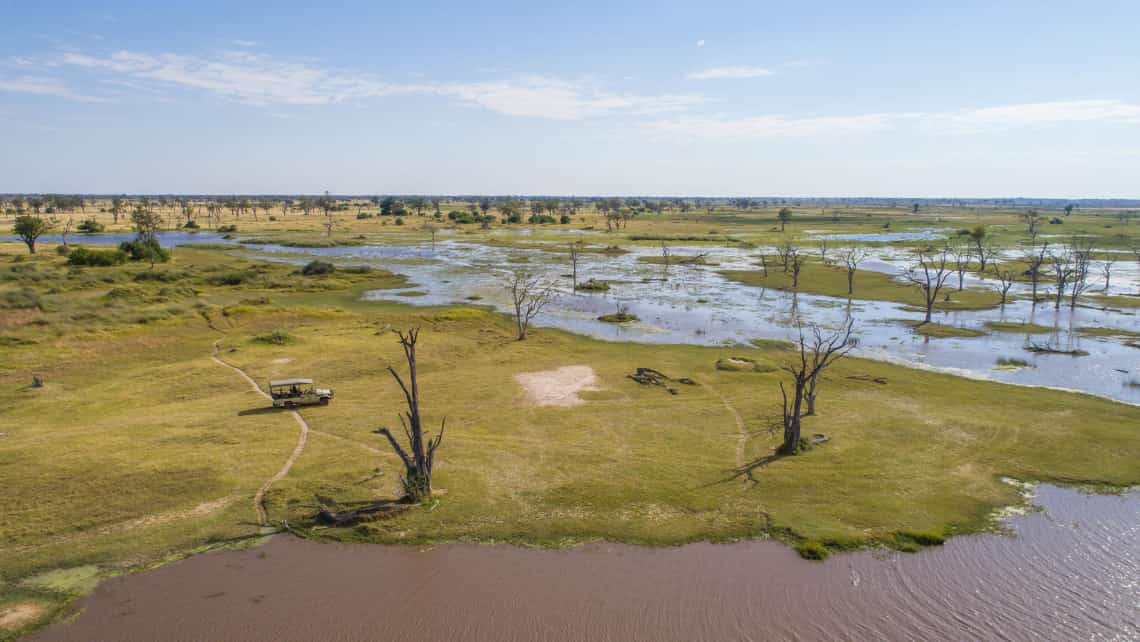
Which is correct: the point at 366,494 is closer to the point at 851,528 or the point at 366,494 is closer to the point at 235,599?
the point at 235,599

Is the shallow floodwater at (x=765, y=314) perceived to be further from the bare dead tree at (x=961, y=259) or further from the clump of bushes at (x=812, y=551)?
the clump of bushes at (x=812, y=551)

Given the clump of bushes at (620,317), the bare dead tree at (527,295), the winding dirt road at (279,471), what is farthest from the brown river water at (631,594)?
the clump of bushes at (620,317)

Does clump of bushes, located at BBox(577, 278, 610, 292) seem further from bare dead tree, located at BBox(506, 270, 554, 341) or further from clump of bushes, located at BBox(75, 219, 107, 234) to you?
clump of bushes, located at BBox(75, 219, 107, 234)

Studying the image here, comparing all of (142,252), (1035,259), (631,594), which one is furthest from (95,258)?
(1035,259)

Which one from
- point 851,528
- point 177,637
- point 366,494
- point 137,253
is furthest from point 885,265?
point 137,253

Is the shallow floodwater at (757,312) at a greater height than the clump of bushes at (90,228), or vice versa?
the clump of bushes at (90,228)

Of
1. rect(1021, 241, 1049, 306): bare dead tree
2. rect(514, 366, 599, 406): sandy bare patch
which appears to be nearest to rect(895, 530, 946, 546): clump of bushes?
rect(514, 366, 599, 406): sandy bare patch
